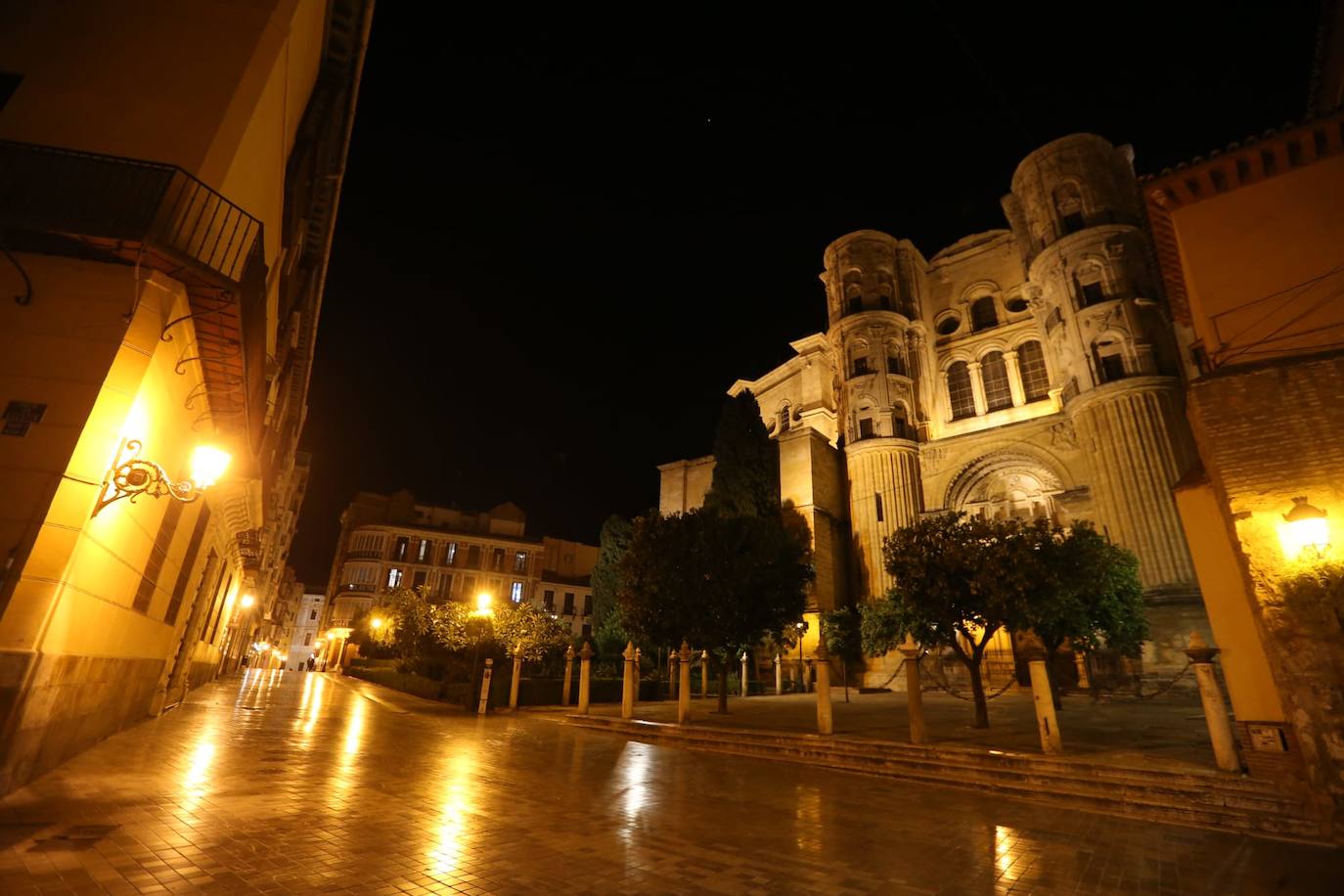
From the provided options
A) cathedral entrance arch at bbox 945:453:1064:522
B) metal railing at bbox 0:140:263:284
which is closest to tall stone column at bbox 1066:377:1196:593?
cathedral entrance arch at bbox 945:453:1064:522

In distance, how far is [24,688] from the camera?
5031 millimetres

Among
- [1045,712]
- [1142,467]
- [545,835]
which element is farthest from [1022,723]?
[1142,467]

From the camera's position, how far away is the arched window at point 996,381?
2972 centimetres

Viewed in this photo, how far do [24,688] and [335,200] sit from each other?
11194mm

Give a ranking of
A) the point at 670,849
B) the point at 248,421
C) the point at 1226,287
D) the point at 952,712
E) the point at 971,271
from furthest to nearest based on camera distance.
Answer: the point at 971,271 < the point at 952,712 < the point at 248,421 < the point at 1226,287 < the point at 670,849

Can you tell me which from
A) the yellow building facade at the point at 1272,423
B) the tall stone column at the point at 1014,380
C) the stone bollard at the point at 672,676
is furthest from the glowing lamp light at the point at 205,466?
the tall stone column at the point at 1014,380

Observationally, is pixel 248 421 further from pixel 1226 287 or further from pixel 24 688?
pixel 1226 287

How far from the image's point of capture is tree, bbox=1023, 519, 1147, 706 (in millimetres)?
→ 11914

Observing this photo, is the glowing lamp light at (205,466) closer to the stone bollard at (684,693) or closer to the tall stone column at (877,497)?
the stone bollard at (684,693)

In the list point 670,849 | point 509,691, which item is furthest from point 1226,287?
point 509,691

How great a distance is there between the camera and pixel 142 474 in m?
5.62

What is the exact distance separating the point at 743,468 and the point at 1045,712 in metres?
21.7

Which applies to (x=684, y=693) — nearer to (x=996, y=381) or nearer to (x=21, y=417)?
(x=21, y=417)

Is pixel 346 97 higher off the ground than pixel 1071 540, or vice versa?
pixel 346 97
